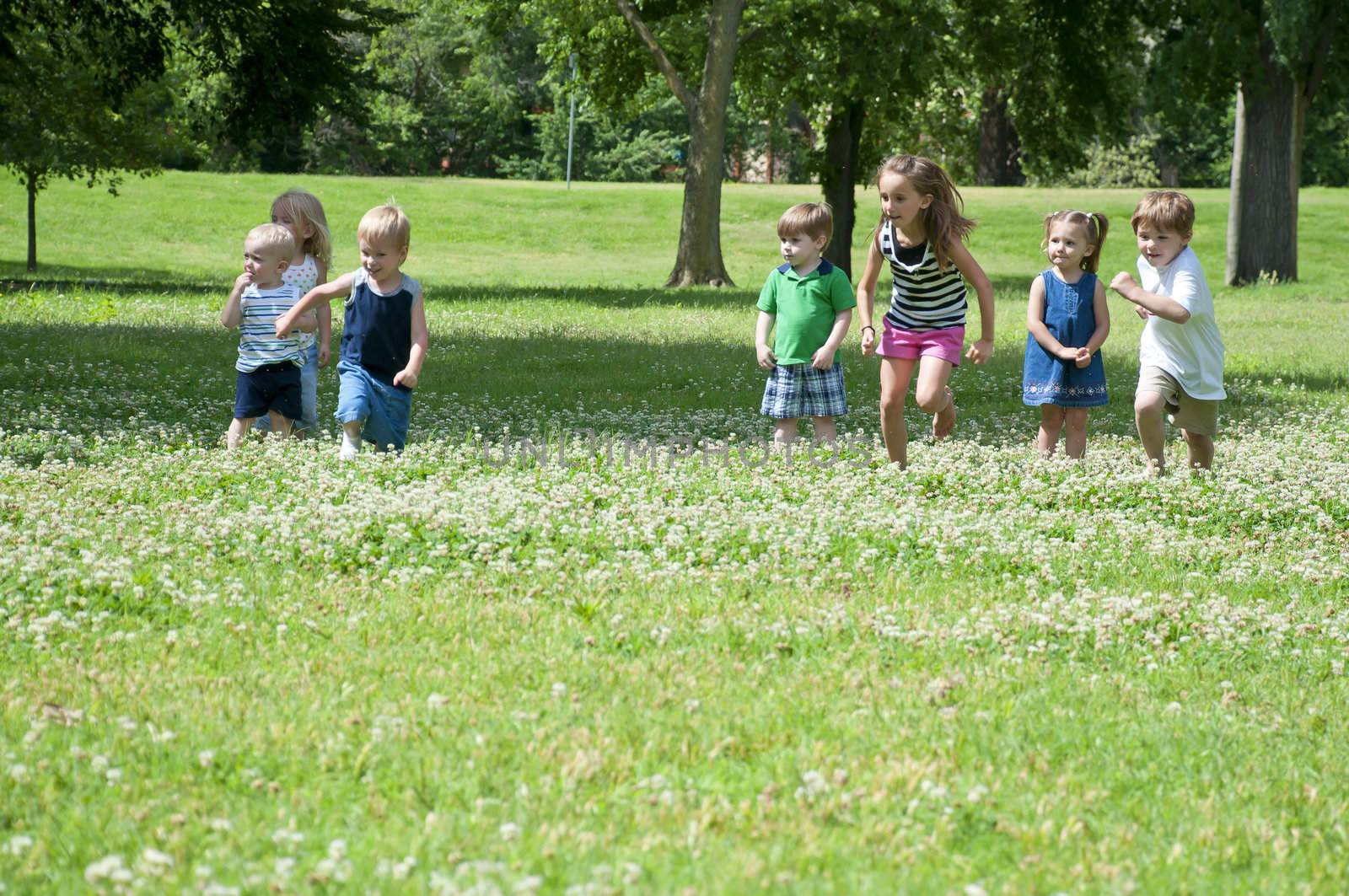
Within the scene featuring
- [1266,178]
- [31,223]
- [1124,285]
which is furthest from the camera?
[31,223]

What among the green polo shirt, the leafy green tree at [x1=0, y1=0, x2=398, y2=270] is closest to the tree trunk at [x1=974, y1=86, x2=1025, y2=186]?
the leafy green tree at [x1=0, y1=0, x2=398, y2=270]

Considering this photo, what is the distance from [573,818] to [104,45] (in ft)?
84.5

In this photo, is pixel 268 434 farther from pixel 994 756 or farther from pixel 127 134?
pixel 127 134

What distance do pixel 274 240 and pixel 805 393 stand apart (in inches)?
144

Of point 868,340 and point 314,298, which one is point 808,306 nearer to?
point 868,340

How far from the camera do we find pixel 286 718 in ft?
14.2

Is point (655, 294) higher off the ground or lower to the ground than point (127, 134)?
lower

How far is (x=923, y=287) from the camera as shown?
30.8 ft

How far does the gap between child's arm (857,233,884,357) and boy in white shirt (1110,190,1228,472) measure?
1.50m

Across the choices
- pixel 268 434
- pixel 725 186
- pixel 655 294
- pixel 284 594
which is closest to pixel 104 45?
pixel 655 294

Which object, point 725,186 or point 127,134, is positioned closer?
point 127,134

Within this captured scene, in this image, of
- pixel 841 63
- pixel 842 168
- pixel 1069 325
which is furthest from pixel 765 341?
pixel 842 168

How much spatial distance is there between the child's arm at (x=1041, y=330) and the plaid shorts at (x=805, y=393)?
4.26 ft

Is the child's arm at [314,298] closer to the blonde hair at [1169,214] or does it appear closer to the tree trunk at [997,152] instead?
the blonde hair at [1169,214]
